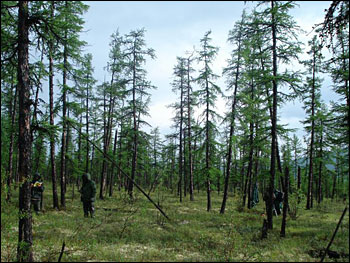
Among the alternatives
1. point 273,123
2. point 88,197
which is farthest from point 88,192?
point 273,123

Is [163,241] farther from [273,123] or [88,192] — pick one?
[273,123]

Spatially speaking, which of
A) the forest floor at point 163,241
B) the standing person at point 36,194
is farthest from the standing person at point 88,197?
the standing person at point 36,194

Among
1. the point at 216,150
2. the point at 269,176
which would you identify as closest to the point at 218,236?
the point at 269,176

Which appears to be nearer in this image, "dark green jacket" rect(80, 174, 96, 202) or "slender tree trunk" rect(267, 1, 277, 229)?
"slender tree trunk" rect(267, 1, 277, 229)

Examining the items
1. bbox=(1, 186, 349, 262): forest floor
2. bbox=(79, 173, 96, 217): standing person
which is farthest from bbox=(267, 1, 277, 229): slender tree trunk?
bbox=(79, 173, 96, 217): standing person

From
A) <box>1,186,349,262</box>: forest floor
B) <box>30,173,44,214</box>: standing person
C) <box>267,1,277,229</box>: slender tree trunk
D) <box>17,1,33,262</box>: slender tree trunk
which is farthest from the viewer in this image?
<box>30,173,44,214</box>: standing person

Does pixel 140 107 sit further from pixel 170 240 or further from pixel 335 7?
pixel 335 7

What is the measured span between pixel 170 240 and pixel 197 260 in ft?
8.17

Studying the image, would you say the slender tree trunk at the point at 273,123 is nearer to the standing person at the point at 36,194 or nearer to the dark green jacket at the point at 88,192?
the dark green jacket at the point at 88,192

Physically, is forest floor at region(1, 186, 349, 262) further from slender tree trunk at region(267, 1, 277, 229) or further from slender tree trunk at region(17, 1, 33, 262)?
slender tree trunk at region(267, 1, 277, 229)

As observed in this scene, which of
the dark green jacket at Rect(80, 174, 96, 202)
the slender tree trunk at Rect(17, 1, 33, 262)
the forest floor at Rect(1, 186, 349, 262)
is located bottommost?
the forest floor at Rect(1, 186, 349, 262)

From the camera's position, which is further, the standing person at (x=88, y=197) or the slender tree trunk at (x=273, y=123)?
the standing person at (x=88, y=197)

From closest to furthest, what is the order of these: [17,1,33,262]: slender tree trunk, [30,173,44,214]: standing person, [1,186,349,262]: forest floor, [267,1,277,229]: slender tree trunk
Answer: [17,1,33,262]: slender tree trunk < [1,186,349,262]: forest floor < [267,1,277,229]: slender tree trunk < [30,173,44,214]: standing person

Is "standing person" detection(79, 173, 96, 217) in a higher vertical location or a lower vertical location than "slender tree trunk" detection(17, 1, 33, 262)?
lower
